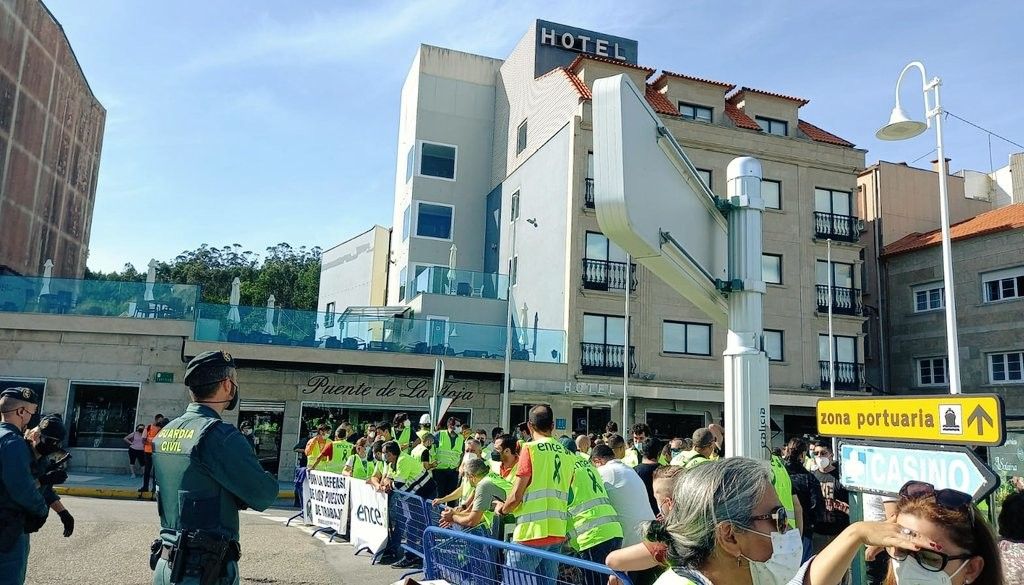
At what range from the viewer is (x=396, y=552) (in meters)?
10.3

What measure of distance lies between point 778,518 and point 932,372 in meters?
34.4

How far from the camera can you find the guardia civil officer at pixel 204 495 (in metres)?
3.82

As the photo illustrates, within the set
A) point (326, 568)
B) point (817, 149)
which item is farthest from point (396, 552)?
point (817, 149)

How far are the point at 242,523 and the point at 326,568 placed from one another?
13.7 ft

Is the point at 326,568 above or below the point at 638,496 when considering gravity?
below

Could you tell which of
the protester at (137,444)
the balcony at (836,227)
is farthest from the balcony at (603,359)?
the protester at (137,444)

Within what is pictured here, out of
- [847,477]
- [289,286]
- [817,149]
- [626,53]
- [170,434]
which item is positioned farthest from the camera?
[289,286]

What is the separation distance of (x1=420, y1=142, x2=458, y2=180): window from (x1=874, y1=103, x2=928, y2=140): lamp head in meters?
22.9

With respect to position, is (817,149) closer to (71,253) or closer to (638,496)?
(638,496)

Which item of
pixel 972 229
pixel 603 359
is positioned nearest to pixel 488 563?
pixel 603 359

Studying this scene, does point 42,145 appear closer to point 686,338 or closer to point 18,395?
point 686,338

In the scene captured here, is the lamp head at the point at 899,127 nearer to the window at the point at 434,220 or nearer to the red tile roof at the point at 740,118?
the red tile roof at the point at 740,118

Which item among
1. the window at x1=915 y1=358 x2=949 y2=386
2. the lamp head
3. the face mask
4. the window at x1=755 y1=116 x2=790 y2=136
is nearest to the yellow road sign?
the face mask

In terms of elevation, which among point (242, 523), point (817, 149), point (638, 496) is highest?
point (817, 149)
